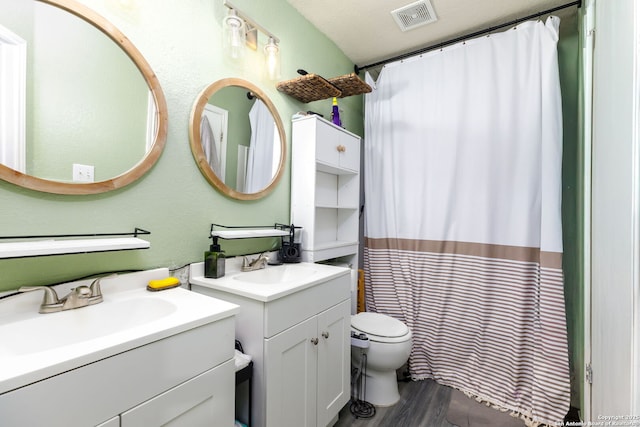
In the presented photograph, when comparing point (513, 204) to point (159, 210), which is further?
point (513, 204)

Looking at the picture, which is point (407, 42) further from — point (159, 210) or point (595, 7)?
point (159, 210)

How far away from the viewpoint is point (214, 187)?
1.46 m

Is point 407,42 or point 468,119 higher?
point 407,42

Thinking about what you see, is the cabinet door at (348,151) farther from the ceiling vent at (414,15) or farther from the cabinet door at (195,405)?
the cabinet door at (195,405)

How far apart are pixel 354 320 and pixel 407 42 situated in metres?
2.16

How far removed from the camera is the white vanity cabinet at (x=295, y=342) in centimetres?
113

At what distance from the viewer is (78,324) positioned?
35.0 inches

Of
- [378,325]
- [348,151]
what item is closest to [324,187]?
[348,151]

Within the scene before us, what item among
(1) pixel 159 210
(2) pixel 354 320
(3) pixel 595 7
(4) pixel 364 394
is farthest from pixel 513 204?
(1) pixel 159 210

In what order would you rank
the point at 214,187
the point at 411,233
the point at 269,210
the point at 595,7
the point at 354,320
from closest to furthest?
1. the point at 595,7
2. the point at 214,187
3. the point at 269,210
4. the point at 354,320
5. the point at 411,233

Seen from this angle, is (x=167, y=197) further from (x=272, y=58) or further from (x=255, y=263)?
(x=272, y=58)

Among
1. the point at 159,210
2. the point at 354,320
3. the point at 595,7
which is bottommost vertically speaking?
the point at 354,320

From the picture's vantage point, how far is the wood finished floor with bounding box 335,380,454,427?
5.43 ft

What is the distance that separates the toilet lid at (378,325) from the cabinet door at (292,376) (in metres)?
0.59
